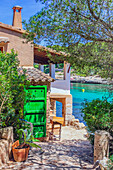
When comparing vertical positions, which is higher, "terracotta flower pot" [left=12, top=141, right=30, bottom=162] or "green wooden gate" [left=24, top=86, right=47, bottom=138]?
"green wooden gate" [left=24, top=86, right=47, bottom=138]

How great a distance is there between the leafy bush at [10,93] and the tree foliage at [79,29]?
1913 mm

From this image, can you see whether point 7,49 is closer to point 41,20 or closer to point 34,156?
point 41,20

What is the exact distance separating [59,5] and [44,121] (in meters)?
5.73

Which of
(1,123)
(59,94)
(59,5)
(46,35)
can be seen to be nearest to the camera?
(1,123)

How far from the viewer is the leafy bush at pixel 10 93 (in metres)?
5.81

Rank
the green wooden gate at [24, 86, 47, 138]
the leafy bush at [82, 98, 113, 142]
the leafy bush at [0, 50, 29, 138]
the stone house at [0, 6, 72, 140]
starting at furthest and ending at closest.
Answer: the stone house at [0, 6, 72, 140]
the green wooden gate at [24, 86, 47, 138]
the leafy bush at [82, 98, 113, 142]
the leafy bush at [0, 50, 29, 138]

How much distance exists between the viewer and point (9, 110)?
599 cm

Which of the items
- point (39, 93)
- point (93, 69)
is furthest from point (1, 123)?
point (39, 93)

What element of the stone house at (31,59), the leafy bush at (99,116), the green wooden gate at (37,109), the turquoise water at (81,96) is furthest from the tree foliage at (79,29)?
the turquoise water at (81,96)

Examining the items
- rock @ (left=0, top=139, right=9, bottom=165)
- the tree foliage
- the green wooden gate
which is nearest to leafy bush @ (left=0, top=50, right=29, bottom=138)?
rock @ (left=0, top=139, right=9, bottom=165)

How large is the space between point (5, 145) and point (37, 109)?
4742mm

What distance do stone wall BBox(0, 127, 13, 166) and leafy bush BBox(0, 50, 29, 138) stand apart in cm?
30

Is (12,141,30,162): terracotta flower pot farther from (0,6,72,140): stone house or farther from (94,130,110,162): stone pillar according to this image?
(0,6,72,140): stone house

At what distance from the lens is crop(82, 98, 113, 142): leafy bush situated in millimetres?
6297
